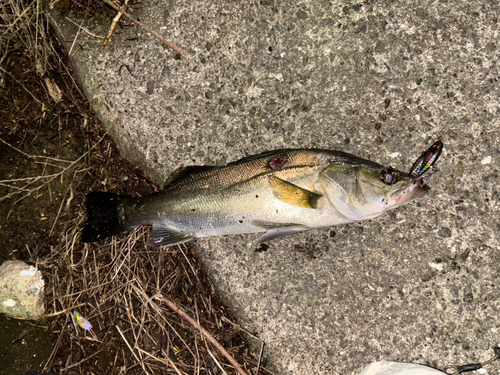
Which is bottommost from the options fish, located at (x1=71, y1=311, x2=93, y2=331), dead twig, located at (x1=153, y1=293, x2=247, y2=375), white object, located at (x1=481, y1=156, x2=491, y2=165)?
fish, located at (x1=71, y1=311, x2=93, y2=331)

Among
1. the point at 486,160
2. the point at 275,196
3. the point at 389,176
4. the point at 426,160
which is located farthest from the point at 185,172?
the point at 486,160

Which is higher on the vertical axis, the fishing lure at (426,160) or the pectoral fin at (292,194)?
the fishing lure at (426,160)

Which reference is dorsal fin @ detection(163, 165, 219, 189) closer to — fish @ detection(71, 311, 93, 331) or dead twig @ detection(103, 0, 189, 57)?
dead twig @ detection(103, 0, 189, 57)

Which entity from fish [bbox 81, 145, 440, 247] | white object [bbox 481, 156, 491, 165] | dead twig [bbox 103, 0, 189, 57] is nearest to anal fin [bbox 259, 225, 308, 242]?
fish [bbox 81, 145, 440, 247]

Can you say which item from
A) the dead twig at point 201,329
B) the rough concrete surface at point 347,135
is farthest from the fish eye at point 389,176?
the dead twig at point 201,329

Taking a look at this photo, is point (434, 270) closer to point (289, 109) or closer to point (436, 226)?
point (436, 226)

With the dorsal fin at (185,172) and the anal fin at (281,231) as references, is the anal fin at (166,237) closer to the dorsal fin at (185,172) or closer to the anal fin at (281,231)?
the dorsal fin at (185,172)

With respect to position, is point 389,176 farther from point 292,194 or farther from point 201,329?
point 201,329
